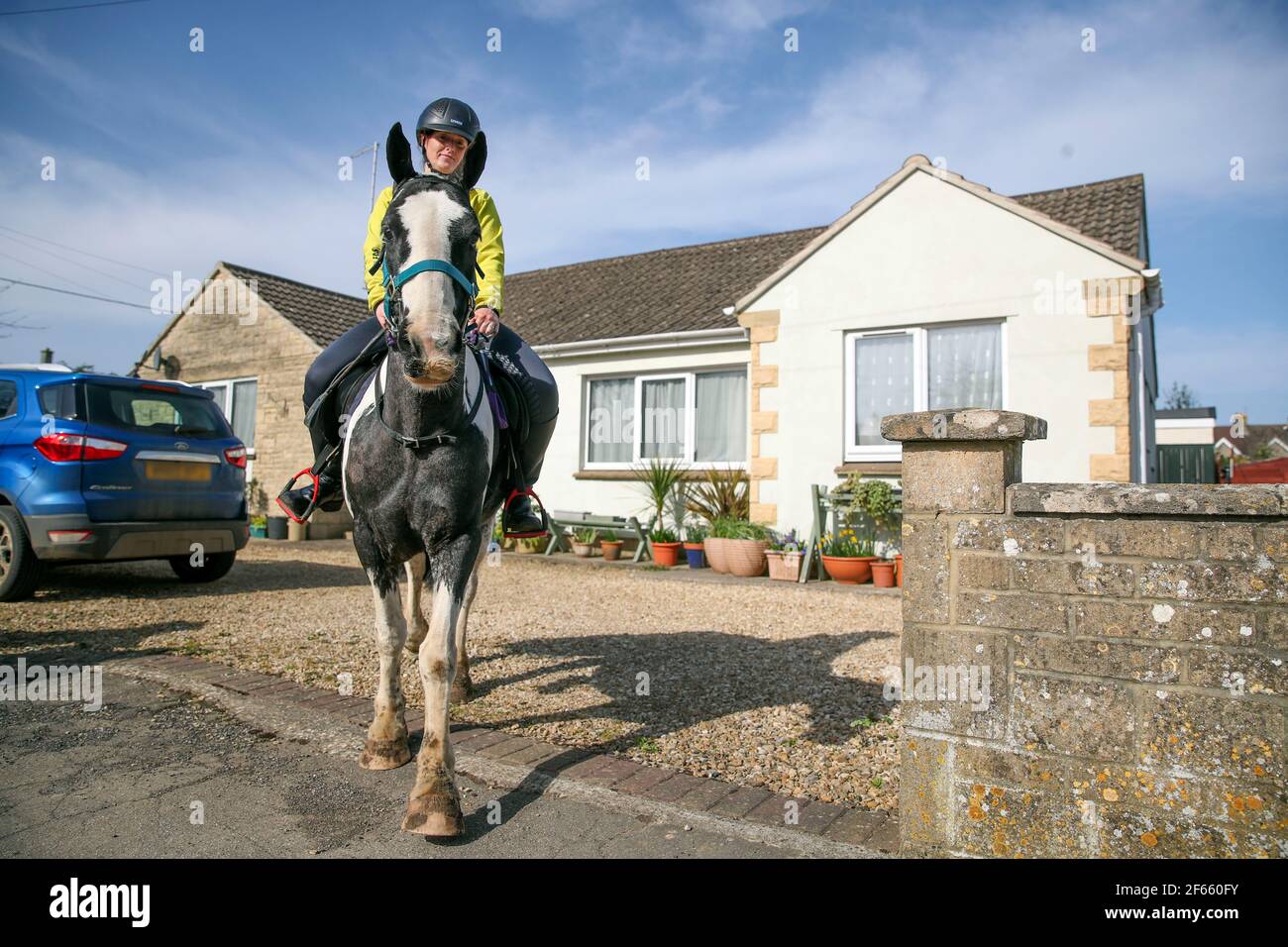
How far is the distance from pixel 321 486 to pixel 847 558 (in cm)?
732

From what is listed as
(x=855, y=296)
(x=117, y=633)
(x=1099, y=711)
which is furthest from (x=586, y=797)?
(x=855, y=296)

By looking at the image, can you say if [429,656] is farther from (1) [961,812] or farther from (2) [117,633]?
(2) [117,633]

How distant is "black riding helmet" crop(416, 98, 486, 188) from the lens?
140 inches

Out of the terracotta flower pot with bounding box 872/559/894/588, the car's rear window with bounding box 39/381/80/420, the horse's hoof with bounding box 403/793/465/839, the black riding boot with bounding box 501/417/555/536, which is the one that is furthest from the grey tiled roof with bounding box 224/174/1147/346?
the horse's hoof with bounding box 403/793/465/839

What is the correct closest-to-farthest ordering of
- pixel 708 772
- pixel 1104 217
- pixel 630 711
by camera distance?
pixel 708 772, pixel 630 711, pixel 1104 217

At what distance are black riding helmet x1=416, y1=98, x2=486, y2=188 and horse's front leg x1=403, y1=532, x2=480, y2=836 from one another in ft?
5.36

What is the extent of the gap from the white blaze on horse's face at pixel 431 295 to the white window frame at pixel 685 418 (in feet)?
31.1

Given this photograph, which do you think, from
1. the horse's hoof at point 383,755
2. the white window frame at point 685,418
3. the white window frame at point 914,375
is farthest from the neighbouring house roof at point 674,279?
the horse's hoof at point 383,755

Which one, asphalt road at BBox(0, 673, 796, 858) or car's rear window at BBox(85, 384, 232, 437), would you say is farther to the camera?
car's rear window at BBox(85, 384, 232, 437)

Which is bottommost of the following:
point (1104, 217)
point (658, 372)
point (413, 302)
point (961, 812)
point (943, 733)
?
point (961, 812)

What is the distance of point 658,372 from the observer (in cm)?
1344

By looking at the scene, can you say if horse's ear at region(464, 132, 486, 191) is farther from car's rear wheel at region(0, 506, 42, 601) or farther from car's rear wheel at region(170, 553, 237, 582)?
car's rear wheel at region(170, 553, 237, 582)

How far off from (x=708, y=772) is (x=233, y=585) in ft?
24.2

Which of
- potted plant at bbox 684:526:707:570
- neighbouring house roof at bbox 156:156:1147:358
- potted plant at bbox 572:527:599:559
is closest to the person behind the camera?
neighbouring house roof at bbox 156:156:1147:358
